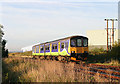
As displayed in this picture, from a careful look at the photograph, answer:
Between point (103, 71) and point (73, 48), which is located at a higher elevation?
point (73, 48)

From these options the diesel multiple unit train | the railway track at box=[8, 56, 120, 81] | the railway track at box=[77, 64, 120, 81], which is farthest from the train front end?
the railway track at box=[77, 64, 120, 81]

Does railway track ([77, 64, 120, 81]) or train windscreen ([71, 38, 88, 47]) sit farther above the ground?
train windscreen ([71, 38, 88, 47])

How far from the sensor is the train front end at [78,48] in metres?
17.3

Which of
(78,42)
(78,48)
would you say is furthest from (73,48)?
(78,42)

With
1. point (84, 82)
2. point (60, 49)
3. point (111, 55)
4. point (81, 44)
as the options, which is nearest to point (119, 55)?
point (111, 55)

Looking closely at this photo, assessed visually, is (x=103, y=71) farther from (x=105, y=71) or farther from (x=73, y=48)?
(x=73, y=48)

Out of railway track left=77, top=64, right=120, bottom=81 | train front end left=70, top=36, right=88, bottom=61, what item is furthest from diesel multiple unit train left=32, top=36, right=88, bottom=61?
railway track left=77, top=64, right=120, bottom=81

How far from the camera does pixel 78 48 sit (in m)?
17.5

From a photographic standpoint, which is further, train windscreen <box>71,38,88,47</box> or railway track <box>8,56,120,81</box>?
train windscreen <box>71,38,88,47</box>

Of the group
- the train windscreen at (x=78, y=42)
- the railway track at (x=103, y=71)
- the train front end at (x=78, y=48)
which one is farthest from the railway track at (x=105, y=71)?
the train windscreen at (x=78, y=42)

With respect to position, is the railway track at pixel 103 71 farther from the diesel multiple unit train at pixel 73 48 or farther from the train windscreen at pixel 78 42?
Answer: the train windscreen at pixel 78 42

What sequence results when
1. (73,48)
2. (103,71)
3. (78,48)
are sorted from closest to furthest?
(103,71), (73,48), (78,48)

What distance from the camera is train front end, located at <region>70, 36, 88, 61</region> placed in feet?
56.7

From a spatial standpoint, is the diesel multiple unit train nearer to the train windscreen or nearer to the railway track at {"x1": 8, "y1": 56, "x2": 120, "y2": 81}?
Answer: the train windscreen
